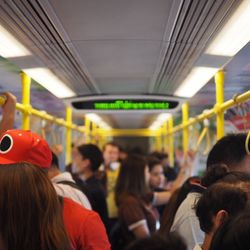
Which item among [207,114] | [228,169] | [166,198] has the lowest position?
[166,198]

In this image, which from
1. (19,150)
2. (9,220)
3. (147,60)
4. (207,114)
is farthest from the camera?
(207,114)

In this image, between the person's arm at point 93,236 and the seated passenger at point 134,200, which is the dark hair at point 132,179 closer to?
the seated passenger at point 134,200

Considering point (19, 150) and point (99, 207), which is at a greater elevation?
point (19, 150)

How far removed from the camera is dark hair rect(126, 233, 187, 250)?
1.01 meters

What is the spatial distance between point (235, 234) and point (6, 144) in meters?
1.08

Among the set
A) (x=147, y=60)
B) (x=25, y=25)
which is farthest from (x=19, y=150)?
(x=147, y=60)

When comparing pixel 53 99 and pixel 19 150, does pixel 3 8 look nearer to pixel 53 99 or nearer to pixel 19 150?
pixel 19 150

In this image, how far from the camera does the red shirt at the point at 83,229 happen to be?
6.04 feet

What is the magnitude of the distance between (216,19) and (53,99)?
8.88 ft

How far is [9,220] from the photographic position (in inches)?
56.5

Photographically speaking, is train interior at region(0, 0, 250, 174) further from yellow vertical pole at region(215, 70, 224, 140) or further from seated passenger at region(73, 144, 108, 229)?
seated passenger at region(73, 144, 108, 229)

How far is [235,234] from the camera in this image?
41.3 inches

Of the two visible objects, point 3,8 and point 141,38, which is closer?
point 3,8

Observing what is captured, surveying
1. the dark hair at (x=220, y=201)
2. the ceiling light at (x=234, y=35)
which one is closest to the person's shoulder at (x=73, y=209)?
the dark hair at (x=220, y=201)
